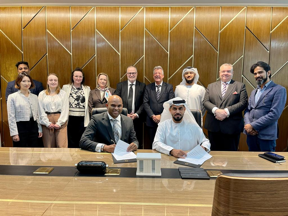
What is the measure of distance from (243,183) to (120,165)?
1213 mm

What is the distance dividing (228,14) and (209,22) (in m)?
0.42

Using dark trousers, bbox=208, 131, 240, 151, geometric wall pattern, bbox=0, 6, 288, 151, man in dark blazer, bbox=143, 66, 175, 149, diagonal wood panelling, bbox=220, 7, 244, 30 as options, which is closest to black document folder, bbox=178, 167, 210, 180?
dark trousers, bbox=208, 131, 240, 151

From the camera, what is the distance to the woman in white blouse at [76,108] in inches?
160

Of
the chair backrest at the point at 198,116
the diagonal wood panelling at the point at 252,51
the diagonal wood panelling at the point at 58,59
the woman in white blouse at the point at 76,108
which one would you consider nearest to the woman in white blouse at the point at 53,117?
the woman in white blouse at the point at 76,108

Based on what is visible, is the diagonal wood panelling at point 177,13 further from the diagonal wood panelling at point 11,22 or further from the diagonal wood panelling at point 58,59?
the diagonal wood panelling at point 11,22

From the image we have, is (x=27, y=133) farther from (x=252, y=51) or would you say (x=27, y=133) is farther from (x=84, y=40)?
(x=252, y=51)

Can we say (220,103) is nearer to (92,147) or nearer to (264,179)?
(92,147)

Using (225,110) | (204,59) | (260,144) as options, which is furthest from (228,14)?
(260,144)

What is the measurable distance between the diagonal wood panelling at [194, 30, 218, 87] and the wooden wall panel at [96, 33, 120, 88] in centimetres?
173

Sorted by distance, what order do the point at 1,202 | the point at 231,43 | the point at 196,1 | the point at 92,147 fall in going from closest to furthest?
the point at 1,202 < the point at 92,147 < the point at 196,1 < the point at 231,43

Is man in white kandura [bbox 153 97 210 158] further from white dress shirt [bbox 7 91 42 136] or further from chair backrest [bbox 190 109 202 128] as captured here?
white dress shirt [bbox 7 91 42 136]

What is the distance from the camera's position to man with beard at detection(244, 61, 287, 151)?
3035mm

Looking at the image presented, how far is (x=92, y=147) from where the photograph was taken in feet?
7.35

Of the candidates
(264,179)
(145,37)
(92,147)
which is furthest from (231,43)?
(264,179)
